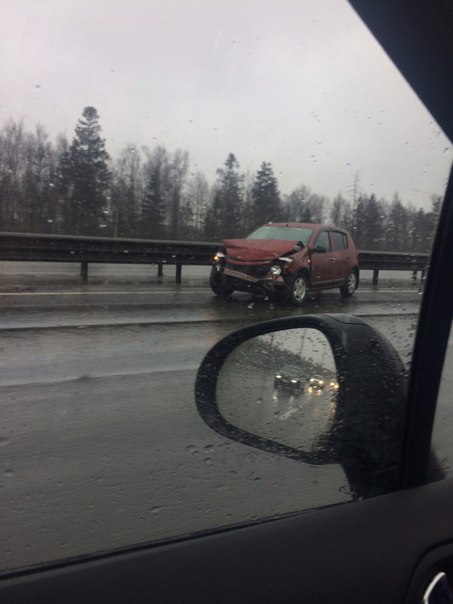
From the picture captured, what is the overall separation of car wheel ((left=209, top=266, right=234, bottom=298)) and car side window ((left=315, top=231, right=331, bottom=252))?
0.74 metres

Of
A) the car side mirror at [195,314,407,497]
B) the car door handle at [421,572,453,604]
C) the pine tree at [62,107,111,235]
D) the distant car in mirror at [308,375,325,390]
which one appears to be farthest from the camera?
the distant car in mirror at [308,375,325,390]

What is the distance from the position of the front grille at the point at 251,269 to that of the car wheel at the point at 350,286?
389 mm

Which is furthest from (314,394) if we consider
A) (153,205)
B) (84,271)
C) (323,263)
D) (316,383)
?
(84,271)

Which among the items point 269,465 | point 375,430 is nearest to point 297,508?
point 269,465

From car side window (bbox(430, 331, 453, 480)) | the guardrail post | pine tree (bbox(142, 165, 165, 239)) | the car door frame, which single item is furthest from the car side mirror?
the guardrail post

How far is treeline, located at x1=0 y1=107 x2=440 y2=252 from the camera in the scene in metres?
2.12

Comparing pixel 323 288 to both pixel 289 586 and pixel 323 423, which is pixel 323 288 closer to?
pixel 323 423

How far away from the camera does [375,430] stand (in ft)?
7.09

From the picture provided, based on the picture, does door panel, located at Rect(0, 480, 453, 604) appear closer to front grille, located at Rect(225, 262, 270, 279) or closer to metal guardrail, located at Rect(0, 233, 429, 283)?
metal guardrail, located at Rect(0, 233, 429, 283)

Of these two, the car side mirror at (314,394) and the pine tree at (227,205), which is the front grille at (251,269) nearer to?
the pine tree at (227,205)

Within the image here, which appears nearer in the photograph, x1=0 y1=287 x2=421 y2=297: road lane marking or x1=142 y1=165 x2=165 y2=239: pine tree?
x1=142 y1=165 x2=165 y2=239: pine tree

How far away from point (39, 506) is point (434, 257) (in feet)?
5.29

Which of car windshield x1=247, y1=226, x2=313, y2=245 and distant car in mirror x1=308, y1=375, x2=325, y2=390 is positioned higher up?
car windshield x1=247, y1=226, x2=313, y2=245

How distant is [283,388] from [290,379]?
5 cm
